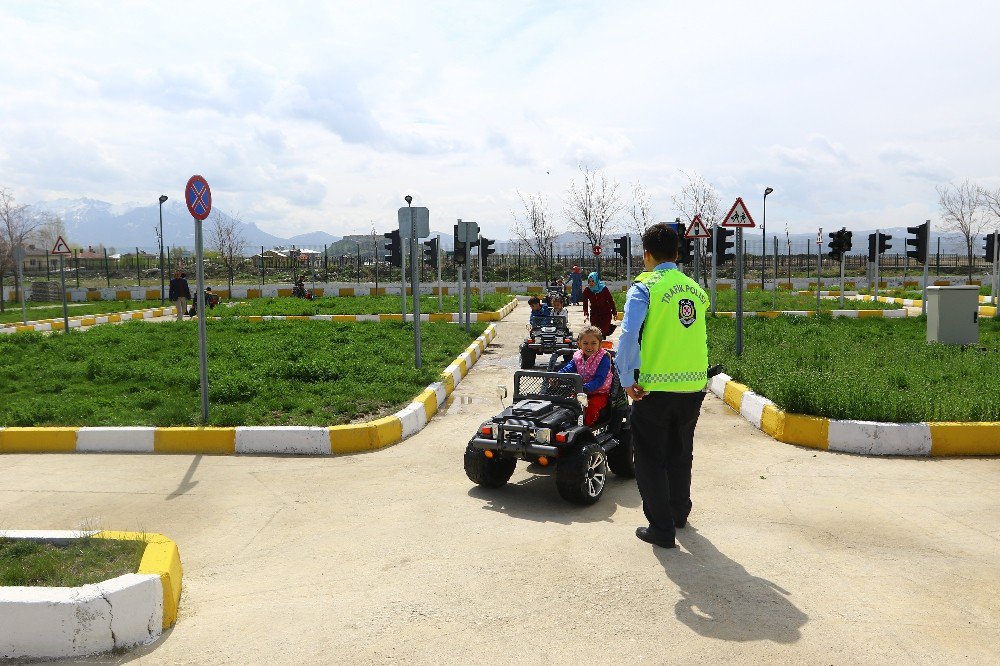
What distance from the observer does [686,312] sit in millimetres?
4512

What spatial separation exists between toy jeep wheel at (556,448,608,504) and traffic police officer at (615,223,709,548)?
65 centimetres

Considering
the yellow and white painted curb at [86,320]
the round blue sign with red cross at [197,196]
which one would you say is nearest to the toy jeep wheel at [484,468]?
the round blue sign with red cross at [197,196]

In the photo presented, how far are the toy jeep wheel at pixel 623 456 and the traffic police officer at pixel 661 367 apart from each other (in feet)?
4.57

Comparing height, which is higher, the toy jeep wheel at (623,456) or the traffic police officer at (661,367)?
the traffic police officer at (661,367)

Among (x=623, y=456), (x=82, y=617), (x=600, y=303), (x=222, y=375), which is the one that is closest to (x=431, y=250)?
(x=600, y=303)

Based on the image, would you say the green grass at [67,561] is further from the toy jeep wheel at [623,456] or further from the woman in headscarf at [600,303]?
the woman in headscarf at [600,303]

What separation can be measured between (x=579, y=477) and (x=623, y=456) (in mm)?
964

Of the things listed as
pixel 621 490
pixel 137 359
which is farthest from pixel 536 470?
pixel 137 359

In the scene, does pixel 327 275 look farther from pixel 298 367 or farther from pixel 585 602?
pixel 585 602

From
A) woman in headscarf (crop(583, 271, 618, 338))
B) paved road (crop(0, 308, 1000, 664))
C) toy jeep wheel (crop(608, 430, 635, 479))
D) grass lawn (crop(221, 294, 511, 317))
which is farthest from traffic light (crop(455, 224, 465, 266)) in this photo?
toy jeep wheel (crop(608, 430, 635, 479))

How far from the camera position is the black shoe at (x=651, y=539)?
4496 mm

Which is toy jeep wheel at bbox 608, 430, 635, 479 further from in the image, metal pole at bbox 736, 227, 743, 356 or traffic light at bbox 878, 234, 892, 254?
traffic light at bbox 878, 234, 892, 254

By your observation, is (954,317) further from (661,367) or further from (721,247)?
(661,367)

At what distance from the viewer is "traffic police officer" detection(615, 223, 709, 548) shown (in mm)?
4453
